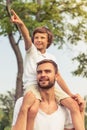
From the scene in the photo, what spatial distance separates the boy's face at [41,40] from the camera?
4596 millimetres

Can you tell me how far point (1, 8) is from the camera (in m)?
21.9

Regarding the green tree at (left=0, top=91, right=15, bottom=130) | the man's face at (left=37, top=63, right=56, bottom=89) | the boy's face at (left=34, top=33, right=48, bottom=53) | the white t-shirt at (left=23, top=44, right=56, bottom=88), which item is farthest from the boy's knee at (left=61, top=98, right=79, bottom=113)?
the green tree at (left=0, top=91, right=15, bottom=130)

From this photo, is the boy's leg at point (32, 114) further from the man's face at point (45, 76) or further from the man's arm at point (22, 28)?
the man's arm at point (22, 28)

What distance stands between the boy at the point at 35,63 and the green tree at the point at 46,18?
1593cm

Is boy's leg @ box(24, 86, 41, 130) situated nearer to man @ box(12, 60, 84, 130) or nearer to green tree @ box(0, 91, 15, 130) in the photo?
man @ box(12, 60, 84, 130)

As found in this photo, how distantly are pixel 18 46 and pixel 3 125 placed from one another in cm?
4065

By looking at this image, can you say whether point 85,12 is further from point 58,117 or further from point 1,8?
point 58,117

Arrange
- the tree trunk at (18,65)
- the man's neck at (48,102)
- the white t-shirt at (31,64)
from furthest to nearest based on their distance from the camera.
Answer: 1. the tree trunk at (18,65)
2. the white t-shirt at (31,64)
3. the man's neck at (48,102)

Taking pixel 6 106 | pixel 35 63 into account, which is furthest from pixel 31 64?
pixel 6 106

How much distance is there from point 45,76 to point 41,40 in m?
0.70

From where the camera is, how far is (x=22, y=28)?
4.50 metres

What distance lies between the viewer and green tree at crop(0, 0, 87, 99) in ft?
69.3

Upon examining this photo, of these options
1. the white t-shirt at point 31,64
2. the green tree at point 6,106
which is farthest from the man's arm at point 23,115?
the green tree at point 6,106

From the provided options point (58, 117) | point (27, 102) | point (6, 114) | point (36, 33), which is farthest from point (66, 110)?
point (6, 114)
